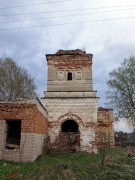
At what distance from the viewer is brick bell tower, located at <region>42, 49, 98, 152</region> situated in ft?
63.0

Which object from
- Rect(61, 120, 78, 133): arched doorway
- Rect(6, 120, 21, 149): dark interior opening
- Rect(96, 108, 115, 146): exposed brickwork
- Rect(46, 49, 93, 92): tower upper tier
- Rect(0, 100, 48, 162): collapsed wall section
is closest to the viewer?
Rect(0, 100, 48, 162): collapsed wall section

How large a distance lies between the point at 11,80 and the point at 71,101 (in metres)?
7.38

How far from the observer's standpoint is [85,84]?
21.3 m

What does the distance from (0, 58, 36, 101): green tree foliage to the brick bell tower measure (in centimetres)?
436

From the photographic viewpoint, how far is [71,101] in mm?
20078

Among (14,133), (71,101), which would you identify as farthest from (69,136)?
(14,133)

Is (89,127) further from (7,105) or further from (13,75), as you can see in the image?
(13,75)

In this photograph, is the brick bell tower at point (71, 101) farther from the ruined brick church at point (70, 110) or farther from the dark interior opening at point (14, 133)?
the dark interior opening at point (14, 133)

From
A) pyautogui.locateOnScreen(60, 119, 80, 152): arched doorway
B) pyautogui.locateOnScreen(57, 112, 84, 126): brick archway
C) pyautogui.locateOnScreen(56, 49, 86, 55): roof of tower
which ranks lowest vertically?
pyautogui.locateOnScreen(60, 119, 80, 152): arched doorway

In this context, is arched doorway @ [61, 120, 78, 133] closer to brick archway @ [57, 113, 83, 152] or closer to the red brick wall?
→ brick archway @ [57, 113, 83, 152]

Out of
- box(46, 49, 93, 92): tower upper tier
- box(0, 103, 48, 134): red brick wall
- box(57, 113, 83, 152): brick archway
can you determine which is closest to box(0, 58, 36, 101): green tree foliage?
box(46, 49, 93, 92): tower upper tier

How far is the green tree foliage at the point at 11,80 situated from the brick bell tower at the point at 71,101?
436 cm

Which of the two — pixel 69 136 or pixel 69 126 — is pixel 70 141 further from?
pixel 69 126

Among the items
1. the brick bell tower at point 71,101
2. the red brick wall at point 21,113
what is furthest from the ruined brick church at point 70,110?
the red brick wall at point 21,113
